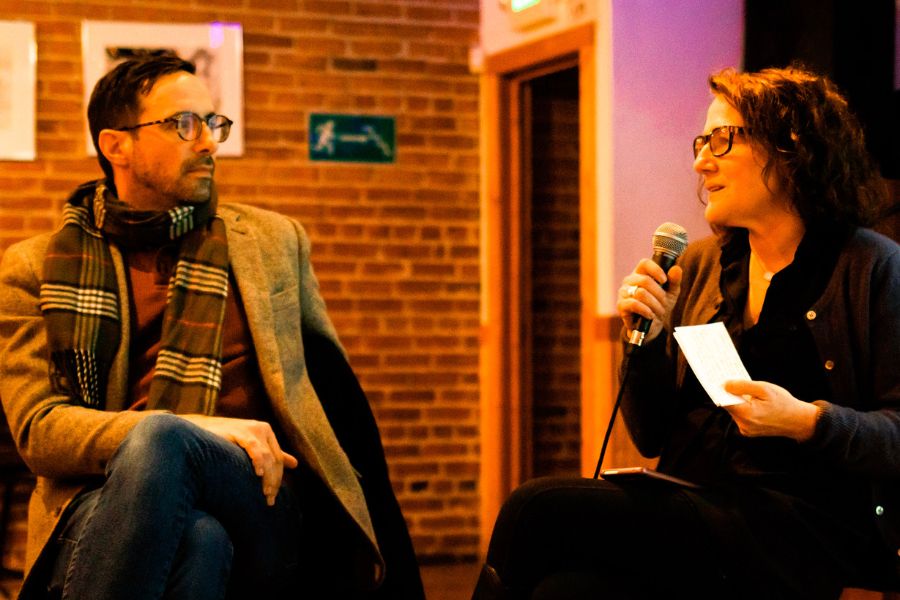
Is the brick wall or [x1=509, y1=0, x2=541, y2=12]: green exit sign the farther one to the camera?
the brick wall

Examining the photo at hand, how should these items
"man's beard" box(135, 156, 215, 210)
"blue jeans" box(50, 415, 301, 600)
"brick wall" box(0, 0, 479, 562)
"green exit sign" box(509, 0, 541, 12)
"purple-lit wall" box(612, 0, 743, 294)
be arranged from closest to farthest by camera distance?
"blue jeans" box(50, 415, 301, 600), "man's beard" box(135, 156, 215, 210), "purple-lit wall" box(612, 0, 743, 294), "green exit sign" box(509, 0, 541, 12), "brick wall" box(0, 0, 479, 562)

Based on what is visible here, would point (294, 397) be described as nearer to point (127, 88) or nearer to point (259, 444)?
point (259, 444)

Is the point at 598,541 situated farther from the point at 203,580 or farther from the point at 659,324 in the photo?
the point at 203,580

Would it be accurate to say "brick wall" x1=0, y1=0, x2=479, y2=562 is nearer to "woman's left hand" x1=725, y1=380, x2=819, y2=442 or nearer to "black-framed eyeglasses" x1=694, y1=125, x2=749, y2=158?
"black-framed eyeglasses" x1=694, y1=125, x2=749, y2=158

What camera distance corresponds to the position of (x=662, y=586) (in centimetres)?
172

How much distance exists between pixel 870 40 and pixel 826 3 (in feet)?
0.53

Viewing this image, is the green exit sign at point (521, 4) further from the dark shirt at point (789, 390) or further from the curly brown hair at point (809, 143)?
the dark shirt at point (789, 390)

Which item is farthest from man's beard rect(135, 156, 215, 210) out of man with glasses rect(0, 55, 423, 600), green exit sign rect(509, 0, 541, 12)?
green exit sign rect(509, 0, 541, 12)

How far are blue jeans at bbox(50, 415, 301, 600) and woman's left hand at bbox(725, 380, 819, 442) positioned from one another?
2.80 ft

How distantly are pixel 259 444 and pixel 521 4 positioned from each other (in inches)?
98.1

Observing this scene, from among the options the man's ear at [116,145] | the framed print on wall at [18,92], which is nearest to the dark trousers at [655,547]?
the man's ear at [116,145]

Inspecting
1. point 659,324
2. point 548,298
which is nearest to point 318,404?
point 659,324

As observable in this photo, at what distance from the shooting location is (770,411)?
5.42 feet

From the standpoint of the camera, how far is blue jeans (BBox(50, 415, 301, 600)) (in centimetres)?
164
